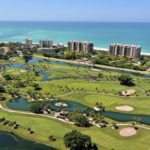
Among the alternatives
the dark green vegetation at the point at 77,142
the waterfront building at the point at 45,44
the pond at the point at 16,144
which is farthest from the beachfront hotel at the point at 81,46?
the dark green vegetation at the point at 77,142

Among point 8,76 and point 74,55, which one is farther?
point 74,55

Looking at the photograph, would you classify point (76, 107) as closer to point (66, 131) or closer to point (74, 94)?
point (74, 94)

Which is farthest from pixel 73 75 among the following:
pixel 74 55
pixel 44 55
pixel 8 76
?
pixel 44 55

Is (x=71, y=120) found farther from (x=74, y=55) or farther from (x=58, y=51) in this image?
(x=58, y=51)

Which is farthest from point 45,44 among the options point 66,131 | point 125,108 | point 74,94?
point 66,131

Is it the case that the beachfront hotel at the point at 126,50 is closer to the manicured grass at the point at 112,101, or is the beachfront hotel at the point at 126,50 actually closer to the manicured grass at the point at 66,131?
the manicured grass at the point at 112,101

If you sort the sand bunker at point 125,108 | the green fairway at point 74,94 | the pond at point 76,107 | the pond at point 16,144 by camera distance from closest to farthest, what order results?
the pond at point 16,144 → the green fairway at point 74,94 → the pond at point 76,107 → the sand bunker at point 125,108

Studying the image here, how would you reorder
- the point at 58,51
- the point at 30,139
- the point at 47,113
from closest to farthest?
the point at 30,139 < the point at 47,113 < the point at 58,51

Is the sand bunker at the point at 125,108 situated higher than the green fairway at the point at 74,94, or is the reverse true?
the green fairway at the point at 74,94
